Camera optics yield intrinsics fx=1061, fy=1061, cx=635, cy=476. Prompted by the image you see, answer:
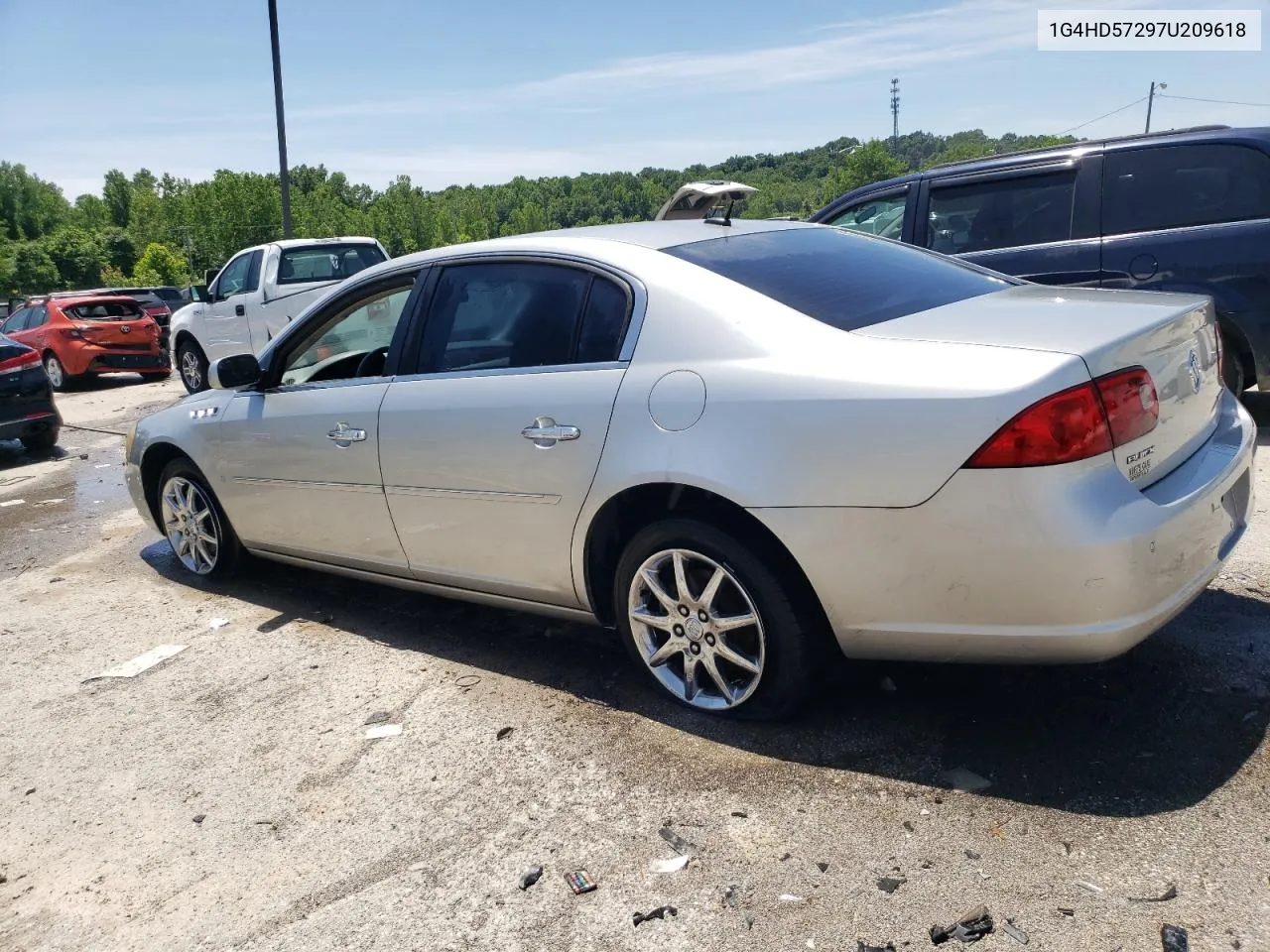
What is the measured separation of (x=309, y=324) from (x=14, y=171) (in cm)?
16199

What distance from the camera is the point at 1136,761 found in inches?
116

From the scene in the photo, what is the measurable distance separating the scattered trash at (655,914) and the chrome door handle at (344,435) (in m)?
2.37

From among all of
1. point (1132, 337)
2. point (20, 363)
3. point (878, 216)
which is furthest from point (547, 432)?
point (20, 363)

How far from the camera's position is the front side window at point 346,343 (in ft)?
15.0

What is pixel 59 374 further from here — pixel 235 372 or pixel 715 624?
pixel 715 624

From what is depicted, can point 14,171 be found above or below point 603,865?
above

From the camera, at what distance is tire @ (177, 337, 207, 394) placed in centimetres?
1438

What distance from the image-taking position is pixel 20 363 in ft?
34.3

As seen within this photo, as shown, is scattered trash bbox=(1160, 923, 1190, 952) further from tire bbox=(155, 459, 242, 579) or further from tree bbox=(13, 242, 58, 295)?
tree bbox=(13, 242, 58, 295)

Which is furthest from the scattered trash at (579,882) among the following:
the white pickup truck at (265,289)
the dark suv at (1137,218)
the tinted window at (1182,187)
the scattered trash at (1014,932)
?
the white pickup truck at (265,289)

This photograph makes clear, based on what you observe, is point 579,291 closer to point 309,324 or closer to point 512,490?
point 512,490

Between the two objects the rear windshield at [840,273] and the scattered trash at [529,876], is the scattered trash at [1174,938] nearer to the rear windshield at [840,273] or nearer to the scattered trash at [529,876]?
the scattered trash at [529,876]

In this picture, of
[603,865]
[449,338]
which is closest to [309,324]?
[449,338]

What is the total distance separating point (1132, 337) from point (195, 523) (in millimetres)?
4474
